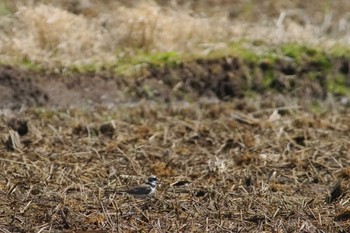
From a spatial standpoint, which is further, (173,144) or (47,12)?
(47,12)

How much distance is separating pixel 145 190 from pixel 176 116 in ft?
10.2

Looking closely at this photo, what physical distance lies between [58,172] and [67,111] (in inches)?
87.6

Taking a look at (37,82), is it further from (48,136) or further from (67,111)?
(48,136)

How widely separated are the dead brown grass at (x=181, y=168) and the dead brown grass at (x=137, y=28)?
1324 mm

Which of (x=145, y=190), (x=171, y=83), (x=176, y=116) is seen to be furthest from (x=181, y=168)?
Result: (x=171, y=83)

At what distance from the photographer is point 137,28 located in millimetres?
11641

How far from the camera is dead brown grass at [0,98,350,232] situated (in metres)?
6.56

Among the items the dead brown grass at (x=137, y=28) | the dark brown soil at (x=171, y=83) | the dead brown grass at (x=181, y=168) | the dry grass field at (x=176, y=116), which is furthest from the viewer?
the dead brown grass at (x=137, y=28)

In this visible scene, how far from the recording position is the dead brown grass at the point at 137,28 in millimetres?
11125

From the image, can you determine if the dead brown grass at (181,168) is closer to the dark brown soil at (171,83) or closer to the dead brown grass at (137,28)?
the dark brown soil at (171,83)

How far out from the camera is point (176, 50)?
11664 millimetres

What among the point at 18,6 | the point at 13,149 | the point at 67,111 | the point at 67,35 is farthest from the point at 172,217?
the point at 18,6

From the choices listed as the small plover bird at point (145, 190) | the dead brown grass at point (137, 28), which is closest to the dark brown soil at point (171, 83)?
the dead brown grass at point (137, 28)

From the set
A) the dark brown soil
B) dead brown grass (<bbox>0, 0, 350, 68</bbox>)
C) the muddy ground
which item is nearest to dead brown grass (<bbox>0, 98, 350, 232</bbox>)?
the muddy ground
